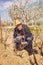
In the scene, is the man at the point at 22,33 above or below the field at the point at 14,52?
above

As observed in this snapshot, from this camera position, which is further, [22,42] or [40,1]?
[40,1]

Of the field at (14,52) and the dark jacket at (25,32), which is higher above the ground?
the dark jacket at (25,32)

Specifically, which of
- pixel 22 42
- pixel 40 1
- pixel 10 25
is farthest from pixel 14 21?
pixel 40 1

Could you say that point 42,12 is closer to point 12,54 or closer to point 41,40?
point 41,40

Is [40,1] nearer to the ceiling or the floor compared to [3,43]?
nearer to the ceiling

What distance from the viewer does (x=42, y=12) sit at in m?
4.41

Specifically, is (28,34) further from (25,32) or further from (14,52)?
(14,52)

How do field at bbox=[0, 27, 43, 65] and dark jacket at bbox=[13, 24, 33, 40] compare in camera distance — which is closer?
dark jacket at bbox=[13, 24, 33, 40]

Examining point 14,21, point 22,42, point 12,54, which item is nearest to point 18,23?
point 14,21

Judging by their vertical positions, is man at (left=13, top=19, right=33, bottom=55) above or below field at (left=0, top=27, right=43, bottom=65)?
above

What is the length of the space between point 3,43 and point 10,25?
41 centimetres

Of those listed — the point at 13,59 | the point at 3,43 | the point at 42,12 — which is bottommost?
the point at 13,59

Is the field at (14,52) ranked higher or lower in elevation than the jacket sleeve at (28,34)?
lower

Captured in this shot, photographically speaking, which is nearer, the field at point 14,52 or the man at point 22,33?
the man at point 22,33
